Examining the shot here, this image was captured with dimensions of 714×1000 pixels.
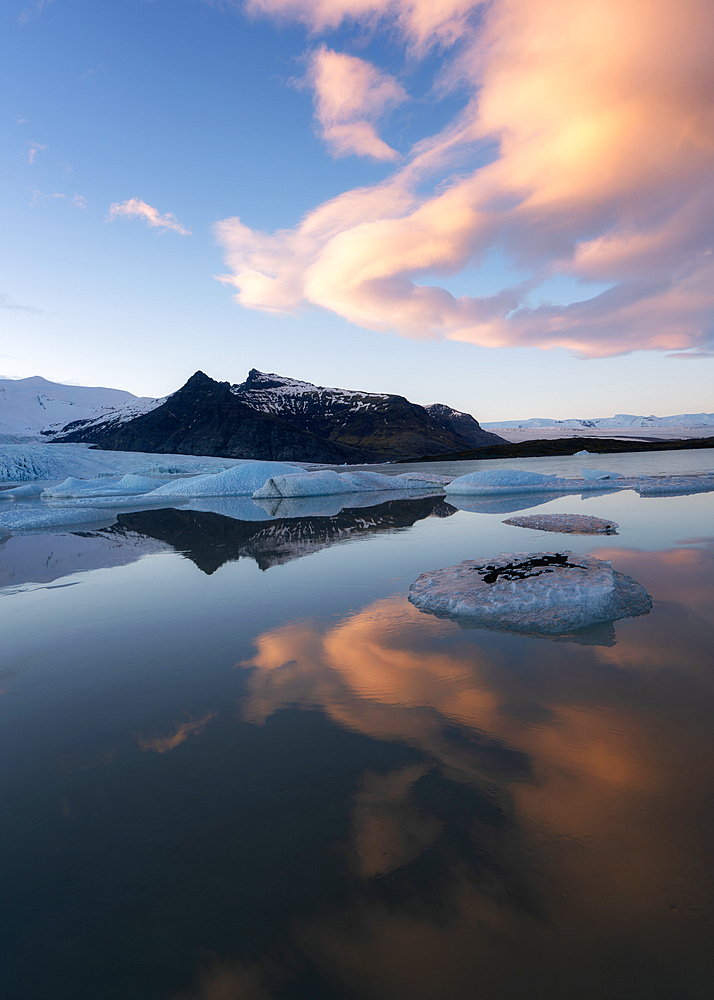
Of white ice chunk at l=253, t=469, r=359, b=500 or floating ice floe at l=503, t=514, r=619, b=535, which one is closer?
floating ice floe at l=503, t=514, r=619, b=535

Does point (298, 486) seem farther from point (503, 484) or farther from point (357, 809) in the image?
point (357, 809)

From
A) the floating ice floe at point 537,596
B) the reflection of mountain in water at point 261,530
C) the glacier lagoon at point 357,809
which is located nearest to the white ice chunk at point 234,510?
the reflection of mountain in water at point 261,530

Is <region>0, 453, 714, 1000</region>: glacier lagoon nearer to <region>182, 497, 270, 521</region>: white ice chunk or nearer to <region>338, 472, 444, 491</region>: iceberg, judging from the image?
<region>182, 497, 270, 521</region>: white ice chunk

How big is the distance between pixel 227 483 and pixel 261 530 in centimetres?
1575

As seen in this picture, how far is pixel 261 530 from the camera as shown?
14.8 meters

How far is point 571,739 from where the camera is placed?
129 inches

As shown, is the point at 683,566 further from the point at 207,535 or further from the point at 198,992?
the point at 207,535

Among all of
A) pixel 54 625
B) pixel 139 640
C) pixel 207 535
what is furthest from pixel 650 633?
pixel 207 535

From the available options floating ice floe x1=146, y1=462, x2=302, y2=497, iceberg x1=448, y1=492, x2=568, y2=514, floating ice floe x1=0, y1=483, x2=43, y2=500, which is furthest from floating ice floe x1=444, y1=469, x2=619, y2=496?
floating ice floe x1=0, y1=483, x2=43, y2=500

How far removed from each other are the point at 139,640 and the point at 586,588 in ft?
18.7

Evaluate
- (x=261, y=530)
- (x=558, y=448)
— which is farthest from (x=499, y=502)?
(x=558, y=448)

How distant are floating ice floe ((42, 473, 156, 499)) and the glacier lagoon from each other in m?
27.8

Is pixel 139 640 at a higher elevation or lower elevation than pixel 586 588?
lower

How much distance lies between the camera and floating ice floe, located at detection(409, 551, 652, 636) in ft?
18.6
